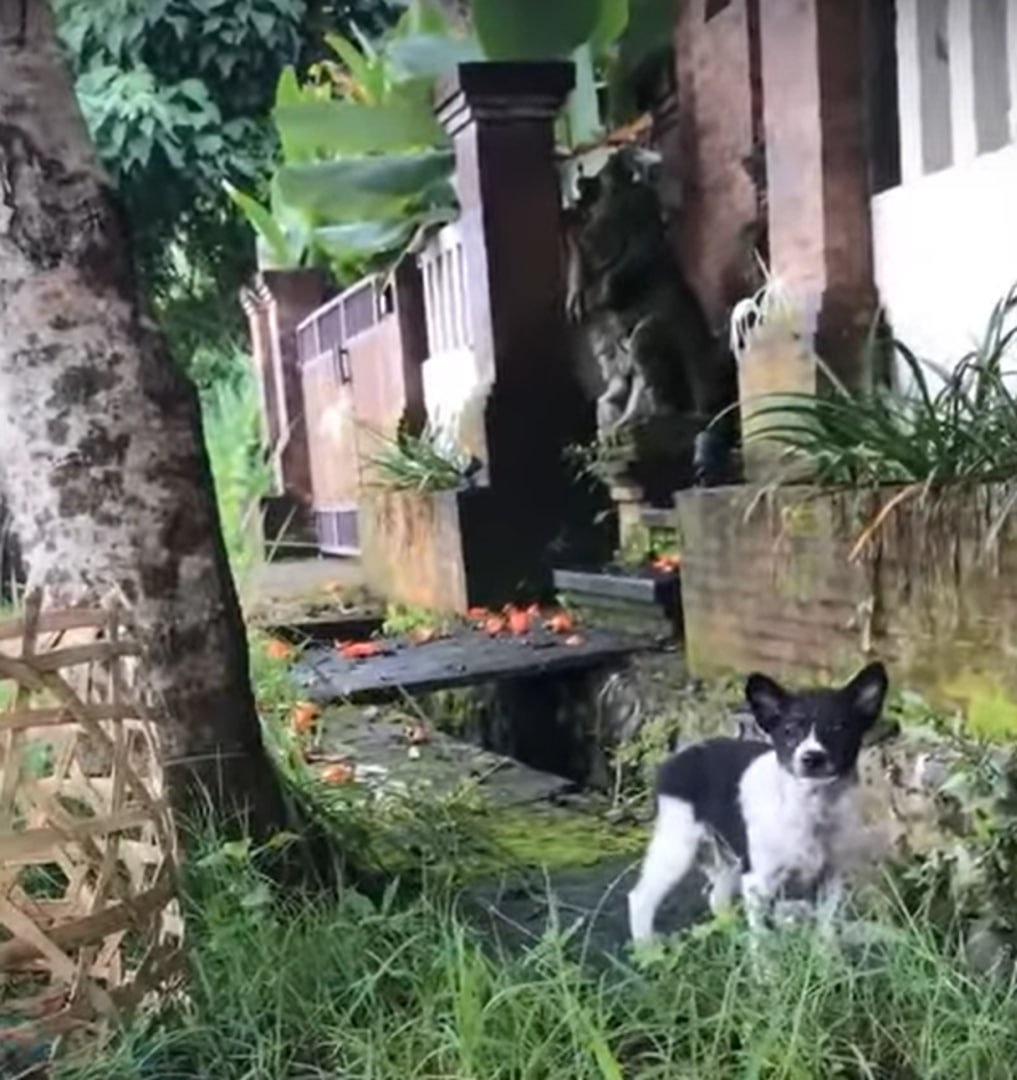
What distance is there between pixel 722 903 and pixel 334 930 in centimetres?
65

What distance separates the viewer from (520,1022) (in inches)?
88.7

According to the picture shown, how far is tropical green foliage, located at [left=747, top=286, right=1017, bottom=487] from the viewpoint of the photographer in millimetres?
3785

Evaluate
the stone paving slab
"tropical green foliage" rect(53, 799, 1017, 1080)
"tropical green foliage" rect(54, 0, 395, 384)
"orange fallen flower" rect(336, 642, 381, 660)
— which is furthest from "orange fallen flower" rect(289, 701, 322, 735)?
"tropical green foliage" rect(54, 0, 395, 384)

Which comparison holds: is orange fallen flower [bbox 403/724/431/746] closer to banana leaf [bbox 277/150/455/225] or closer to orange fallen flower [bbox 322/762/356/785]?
orange fallen flower [bbox 322/762/356/785]

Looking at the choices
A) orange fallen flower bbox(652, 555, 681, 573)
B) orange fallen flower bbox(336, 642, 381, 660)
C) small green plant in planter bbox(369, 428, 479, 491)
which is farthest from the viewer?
small green plant in planter bbox(369, 428, 479, 491)

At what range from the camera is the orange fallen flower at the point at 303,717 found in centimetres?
466

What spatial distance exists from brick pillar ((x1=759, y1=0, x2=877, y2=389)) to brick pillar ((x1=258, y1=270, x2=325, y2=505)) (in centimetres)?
700

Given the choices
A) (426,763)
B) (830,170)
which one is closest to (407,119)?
(830,170)

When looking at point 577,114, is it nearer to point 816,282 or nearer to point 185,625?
point 816,282

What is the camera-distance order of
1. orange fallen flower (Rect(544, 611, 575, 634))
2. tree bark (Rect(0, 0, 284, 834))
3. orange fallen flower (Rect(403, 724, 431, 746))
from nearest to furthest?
tree bark (Rect(0, 0, 284, 834)) < orange fallen flower (Rect(403, 724, 431, 746)) < orange fallen flower (Rect(544, 611, 575, 634))

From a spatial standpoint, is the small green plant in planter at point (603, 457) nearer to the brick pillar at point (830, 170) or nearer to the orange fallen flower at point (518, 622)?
the orange fallen flower at point (518, 622)

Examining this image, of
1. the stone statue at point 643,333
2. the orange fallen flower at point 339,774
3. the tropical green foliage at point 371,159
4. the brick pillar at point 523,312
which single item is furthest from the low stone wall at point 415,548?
the orange fallen flower at point 339,774

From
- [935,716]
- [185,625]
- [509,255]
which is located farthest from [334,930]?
[509,255]

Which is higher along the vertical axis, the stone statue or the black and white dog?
the stone statue
